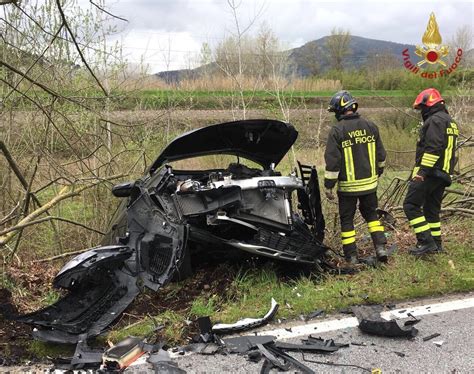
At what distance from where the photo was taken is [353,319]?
3.56 meters

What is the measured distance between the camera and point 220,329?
3.33 meters

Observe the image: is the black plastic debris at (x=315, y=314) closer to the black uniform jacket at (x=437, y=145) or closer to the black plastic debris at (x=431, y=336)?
the black plastic debris at (x=431, y=336)

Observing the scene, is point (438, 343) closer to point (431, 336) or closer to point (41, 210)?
point (431, 336)

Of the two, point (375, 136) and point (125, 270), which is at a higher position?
point (375, 136)

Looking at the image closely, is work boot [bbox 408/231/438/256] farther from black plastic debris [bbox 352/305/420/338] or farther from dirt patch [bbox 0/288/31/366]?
dirt patch [bbox 0/288/31/366]

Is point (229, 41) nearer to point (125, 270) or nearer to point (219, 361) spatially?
point (125, 270)

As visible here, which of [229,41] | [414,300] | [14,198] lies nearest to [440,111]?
[414,300]

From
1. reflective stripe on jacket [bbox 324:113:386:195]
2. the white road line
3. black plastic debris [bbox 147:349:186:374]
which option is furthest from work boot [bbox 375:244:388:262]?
black plastic debris [bbox 147:349:186:374]

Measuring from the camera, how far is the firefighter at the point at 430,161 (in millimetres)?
5000

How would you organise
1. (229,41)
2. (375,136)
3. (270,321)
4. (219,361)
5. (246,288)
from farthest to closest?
(229,41) < (375,136) < (246,288) < (270,321) < (219,361)

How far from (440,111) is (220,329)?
3484 mm

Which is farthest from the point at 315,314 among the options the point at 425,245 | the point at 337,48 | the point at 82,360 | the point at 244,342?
the point at 337,48

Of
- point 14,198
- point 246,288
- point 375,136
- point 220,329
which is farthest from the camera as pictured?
point 14,198

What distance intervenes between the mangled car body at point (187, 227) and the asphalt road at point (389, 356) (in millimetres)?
866
